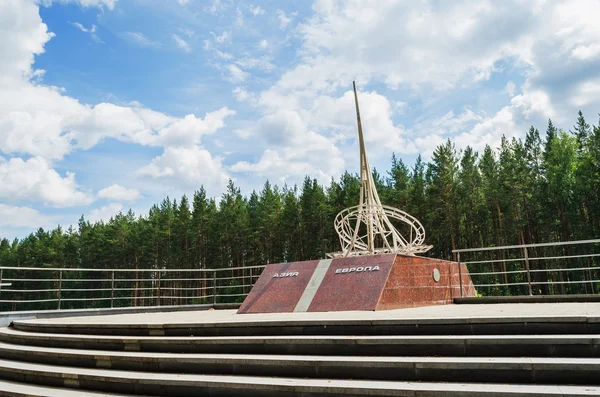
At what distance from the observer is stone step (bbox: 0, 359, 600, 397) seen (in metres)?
3.68

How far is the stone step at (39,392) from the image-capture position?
5.10 meters

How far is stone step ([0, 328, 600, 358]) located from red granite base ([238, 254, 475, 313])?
2918mm

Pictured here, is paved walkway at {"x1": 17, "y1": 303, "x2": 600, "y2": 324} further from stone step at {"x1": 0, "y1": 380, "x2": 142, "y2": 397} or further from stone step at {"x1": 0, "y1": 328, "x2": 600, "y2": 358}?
stone step at {"x1": 0, "y1": 380, "x2": 142, "y2": 397}

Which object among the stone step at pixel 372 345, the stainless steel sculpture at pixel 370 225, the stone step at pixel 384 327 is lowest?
the stone step at pixel 372 345

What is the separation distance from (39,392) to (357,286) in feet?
17.4

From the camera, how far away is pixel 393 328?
5.06m

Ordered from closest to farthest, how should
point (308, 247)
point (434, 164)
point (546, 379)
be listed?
1. point (546, 379)
2. point (434, 164)
3. point (308, 247)

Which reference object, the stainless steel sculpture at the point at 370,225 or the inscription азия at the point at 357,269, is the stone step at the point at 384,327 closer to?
the inscription азия at the point at 357,269

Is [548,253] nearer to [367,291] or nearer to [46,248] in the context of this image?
[367,291]

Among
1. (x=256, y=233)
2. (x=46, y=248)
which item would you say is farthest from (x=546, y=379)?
(x=46, y=248)

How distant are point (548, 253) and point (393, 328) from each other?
35.7 metres

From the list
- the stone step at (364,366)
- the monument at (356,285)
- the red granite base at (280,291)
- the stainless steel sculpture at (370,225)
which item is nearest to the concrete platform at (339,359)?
the stone step at (364,366)

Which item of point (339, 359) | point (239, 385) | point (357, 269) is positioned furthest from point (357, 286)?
point (239, 385)

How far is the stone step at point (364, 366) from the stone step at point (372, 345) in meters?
0.16
